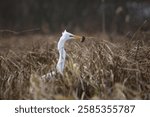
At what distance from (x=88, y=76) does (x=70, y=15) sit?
32.6 feet

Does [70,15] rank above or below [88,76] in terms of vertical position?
above

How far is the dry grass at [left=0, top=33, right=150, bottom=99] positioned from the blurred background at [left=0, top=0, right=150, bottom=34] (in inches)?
175

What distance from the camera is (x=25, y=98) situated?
12.7ft

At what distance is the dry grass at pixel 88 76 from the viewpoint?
3857mm

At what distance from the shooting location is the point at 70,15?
1409 centimetres

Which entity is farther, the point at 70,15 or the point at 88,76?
the point at 70,15

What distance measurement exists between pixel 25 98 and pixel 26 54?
1.32 meters

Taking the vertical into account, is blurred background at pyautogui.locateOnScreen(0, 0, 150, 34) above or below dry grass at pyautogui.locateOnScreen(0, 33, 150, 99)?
above

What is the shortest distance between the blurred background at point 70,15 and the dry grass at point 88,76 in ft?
14.6

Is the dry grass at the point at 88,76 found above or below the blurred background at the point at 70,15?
below

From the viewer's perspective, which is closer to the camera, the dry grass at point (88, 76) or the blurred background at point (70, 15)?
the dry grass at point (88, 76)

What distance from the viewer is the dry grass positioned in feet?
12.7

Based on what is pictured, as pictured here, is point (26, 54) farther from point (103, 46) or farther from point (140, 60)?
point (140, 60)

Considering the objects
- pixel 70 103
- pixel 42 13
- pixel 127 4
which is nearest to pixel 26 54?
pixel 70 103
